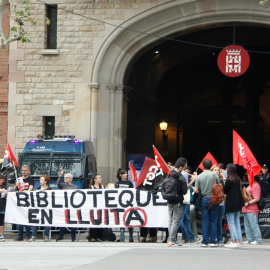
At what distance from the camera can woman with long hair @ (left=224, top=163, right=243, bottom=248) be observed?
17516 millimetres

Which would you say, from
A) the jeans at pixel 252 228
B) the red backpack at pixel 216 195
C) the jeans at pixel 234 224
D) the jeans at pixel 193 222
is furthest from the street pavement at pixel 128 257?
the jeans at pixel 193 222

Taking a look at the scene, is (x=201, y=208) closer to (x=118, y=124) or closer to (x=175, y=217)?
(x=175, y=217)

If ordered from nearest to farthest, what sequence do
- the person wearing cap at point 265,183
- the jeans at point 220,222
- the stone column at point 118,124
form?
the jeans at point 220,222
the person wearing cap at point 265,183
the stone column at point 118,124

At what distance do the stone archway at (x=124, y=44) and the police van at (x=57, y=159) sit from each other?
14.1 ft

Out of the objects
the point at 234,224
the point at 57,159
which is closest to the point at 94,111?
the point at 57,159

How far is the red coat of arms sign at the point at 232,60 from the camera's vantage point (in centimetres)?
2784

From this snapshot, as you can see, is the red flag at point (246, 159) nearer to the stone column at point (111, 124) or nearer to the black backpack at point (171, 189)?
the black backpack at point (171, 189)

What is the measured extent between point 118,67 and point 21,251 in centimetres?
1343

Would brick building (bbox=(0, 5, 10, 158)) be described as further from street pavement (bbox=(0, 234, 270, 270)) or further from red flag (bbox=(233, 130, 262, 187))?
red flag (bbox=(233, 130, 262, 187))

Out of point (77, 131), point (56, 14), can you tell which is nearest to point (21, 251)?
point (77, 131)

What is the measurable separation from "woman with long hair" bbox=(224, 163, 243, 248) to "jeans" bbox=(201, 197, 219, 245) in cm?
29

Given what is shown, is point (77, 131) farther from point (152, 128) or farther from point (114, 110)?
point (152, 128)

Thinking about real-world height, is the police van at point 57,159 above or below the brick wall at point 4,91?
below

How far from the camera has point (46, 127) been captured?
1128 inches
